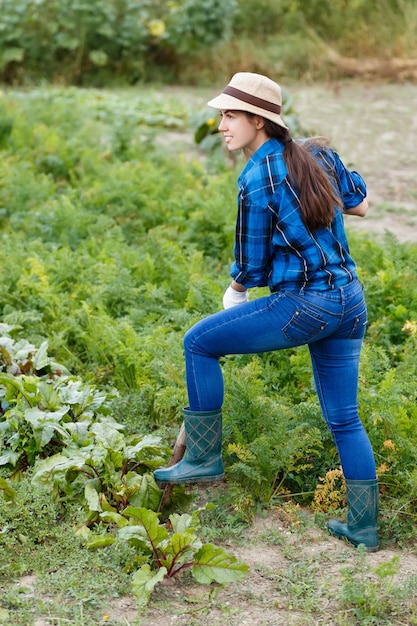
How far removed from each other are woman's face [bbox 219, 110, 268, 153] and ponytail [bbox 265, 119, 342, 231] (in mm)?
36

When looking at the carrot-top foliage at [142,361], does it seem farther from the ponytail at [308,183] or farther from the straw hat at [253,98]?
the straw hat at [253,98]

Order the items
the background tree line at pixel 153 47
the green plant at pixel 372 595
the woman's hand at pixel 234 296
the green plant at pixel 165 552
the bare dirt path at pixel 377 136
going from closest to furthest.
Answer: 1. the green plant at pixel 372 595
2. the green plant at pixel 165 552
3. the woman's hand at pixel 234 296
4. the bare dirt path at pixel 377 136
5. the background tree line at pixel 153 47

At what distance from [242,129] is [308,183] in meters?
0.35

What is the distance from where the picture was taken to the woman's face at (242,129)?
3580 millimetres

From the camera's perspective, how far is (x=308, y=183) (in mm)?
3502

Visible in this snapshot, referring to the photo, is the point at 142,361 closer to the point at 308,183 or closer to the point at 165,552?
the point at 165,552

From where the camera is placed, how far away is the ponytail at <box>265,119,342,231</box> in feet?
11.4

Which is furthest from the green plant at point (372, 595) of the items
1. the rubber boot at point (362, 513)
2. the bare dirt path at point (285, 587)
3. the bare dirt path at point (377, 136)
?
the bare dirt path at point (377, 136)

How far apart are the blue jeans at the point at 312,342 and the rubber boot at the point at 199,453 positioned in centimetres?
5

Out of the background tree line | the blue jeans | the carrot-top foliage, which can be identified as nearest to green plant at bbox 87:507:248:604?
the carrot-top foliage

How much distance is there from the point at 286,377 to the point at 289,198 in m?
1.76

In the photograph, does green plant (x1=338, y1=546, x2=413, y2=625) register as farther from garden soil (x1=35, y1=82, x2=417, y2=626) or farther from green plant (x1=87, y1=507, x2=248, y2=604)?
green plant (x1=87, y1=507, x2=248, y2=604)

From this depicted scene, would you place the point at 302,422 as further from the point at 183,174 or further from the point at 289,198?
the point at 183,174

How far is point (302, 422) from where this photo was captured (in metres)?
4.40
